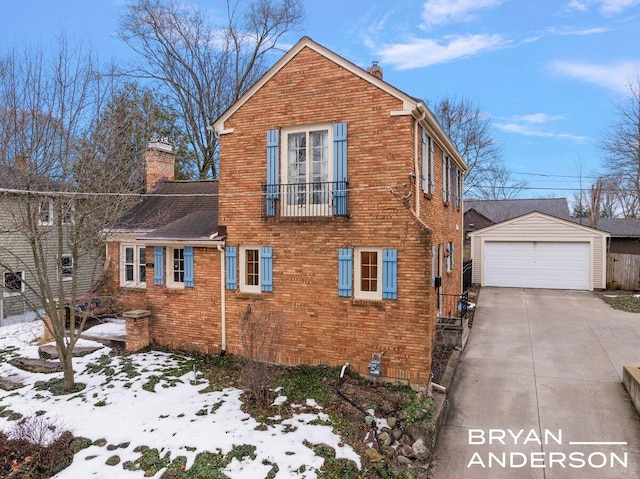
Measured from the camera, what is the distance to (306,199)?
8656 mm

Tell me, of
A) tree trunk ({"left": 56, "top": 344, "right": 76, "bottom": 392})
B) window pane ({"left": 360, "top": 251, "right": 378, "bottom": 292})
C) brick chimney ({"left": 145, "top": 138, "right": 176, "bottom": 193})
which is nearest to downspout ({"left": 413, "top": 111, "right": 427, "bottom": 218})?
window pane ({"left": 360, "top": 251, "right": 378, "bottom": 292})

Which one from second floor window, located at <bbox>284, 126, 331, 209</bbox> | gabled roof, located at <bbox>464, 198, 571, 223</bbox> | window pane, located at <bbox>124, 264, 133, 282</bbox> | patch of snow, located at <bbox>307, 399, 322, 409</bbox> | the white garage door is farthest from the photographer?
gabled roof, located at <bbox>464, 198, 571, 223</bbox>

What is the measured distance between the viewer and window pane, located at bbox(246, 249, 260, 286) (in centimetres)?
920

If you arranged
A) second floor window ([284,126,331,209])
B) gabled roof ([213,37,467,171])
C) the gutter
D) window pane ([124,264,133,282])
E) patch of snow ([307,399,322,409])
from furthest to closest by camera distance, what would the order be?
window pane ([124,264,133,282]) < the gutter < second floor window ([284,126,331,209]) < gabled roof ([213,37,467,171]) < patch of snow ([307,399,322,409])

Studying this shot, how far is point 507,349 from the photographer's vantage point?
1014 cm

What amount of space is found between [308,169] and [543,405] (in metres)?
6.44

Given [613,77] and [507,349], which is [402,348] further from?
[613,77]

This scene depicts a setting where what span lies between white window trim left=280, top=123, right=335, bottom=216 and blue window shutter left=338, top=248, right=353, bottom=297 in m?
0.92

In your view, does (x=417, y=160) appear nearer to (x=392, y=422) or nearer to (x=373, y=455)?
(x=392, y=422)

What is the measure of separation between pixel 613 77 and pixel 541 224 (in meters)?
8.96

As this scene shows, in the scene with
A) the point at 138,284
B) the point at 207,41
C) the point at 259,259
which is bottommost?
the point at 138,284

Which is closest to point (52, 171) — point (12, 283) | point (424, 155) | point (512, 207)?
point (424, 155)

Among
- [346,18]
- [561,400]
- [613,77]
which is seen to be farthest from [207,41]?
[561,400]

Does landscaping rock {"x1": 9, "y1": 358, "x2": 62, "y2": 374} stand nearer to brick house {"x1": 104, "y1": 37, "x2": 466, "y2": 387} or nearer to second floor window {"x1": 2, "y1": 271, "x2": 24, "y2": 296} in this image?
second floor window {"x1": 2, "y1": 271, "x2": 24, "y2": 296}
